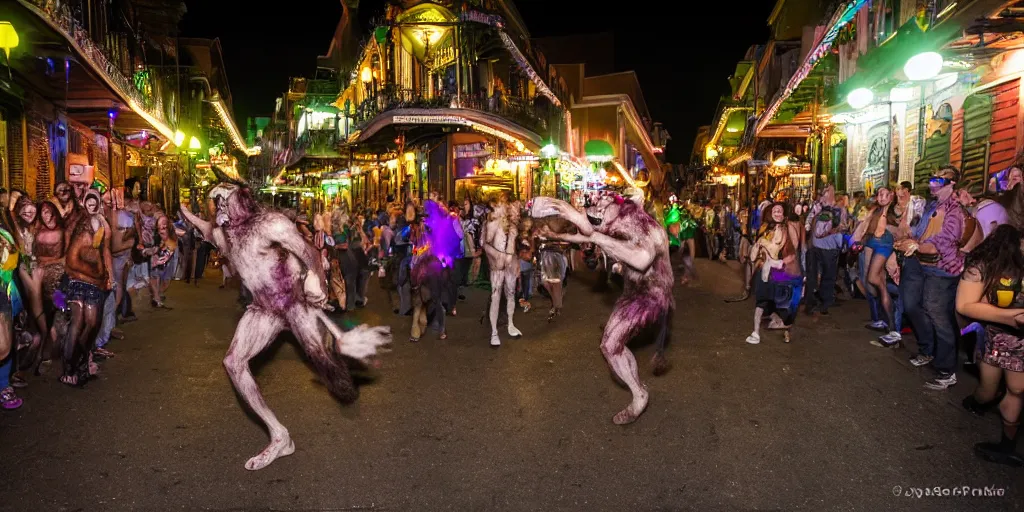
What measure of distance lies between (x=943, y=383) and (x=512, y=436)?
4199mm

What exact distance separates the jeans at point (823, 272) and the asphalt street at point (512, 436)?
2.66 meters

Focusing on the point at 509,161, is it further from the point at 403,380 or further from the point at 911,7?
the point at 403,380

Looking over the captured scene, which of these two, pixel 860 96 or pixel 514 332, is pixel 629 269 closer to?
pixel 514 332

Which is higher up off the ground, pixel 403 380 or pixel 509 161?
pixel 509 161

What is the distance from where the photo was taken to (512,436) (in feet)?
17.2

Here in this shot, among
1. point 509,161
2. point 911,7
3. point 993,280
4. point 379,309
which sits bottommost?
point 379,309

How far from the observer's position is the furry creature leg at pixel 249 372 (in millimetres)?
4643

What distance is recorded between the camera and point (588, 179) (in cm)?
2864

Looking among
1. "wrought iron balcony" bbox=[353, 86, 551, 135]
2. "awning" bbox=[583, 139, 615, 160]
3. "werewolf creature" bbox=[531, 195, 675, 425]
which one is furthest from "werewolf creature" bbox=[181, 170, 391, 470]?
"awning" bbox=[583, 139, 615, 160]

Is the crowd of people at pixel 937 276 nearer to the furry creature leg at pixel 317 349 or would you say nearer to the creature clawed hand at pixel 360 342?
the creature clawed hand at pixel 360 342

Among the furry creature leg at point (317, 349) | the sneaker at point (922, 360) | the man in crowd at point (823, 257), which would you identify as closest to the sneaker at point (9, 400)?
the furry creature leg at point (317, 349)

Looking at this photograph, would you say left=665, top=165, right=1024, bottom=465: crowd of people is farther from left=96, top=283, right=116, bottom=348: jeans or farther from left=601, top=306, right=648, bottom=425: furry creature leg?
left=96, top=283, right=116, bottom=348: jeans

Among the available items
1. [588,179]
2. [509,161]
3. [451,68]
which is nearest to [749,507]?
[509,161]

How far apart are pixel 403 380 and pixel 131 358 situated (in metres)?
3.47
